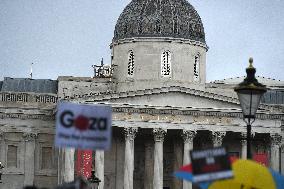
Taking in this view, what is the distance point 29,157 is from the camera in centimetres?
6988

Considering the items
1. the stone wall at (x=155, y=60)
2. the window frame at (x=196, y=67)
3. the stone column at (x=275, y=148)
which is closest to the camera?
the stone column at (x=275, y=148)

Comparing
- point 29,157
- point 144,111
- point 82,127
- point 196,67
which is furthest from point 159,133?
point 82,127

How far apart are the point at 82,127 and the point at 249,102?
5341 mm

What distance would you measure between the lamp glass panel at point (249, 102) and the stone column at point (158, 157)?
1757 inches

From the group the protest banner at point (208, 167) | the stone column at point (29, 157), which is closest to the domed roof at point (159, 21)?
the stone column at point (29, 157)

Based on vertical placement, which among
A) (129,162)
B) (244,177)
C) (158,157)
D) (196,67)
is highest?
(196,67)

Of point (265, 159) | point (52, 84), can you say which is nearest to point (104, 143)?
point (265, 159)

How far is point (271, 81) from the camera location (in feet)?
309

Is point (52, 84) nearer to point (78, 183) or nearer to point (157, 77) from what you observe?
point (157, 77)

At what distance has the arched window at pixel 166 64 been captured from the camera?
72.6 meters

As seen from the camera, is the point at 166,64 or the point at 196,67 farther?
the point at 196,67

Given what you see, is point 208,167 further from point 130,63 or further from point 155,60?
point 130,63

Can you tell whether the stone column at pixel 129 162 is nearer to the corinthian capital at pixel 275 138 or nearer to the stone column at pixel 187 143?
the stone column at pixel 187 143

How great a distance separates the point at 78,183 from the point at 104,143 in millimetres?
1213
